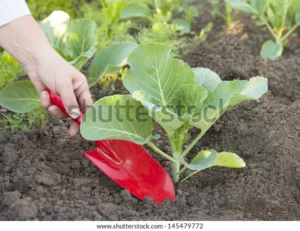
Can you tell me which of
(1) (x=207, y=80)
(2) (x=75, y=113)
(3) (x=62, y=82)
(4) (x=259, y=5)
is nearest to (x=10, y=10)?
(3) (x=62, y=82)

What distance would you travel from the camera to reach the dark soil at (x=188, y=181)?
2.38 metres

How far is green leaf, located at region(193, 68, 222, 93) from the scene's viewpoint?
2557 mm

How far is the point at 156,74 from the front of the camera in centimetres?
247

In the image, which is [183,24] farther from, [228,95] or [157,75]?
[228,95]

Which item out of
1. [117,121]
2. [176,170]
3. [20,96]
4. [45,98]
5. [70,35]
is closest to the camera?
[117,121]

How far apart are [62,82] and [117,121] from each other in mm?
270

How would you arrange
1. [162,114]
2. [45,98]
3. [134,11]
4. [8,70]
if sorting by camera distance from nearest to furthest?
[162,114] < [45,98] < [8,70] < [134,11]

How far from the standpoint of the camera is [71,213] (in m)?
2.34

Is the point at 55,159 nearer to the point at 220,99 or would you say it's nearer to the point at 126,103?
the point at 126,103
